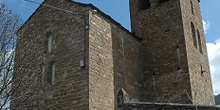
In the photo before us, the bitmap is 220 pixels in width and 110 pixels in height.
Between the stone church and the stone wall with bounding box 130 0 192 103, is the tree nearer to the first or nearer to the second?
the stone church

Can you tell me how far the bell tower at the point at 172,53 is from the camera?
16281 millimetres

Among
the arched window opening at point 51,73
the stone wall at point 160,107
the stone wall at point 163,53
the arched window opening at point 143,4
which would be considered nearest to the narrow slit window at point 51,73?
the arched window opening at point 51,73

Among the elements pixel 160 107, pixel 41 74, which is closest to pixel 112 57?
pixel 41 74

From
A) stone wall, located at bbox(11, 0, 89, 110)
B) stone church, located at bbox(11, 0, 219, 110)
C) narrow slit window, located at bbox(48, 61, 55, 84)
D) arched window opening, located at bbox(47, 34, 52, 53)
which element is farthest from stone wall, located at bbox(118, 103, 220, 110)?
arched window opening, located at bbox(47, 34, 52, 53)

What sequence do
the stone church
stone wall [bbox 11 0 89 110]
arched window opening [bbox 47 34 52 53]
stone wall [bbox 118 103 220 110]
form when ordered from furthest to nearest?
arched window opening [bbox 47 34 52 53] → the stone church → stone wall [bbox 11 0 89 110] → stone wall [bbox 118 103 220 110]

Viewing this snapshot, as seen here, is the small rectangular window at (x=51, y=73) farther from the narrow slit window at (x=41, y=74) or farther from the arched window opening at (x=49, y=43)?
the arched window opening at (x=49, y=43)

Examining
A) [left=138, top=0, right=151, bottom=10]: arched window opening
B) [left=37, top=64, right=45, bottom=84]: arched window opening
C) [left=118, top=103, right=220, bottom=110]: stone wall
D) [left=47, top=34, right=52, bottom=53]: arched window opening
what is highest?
[left=138, top=0, right=151, bottom=10]: arched window opening

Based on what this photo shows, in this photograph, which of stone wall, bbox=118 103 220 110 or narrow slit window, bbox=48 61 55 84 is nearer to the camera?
stone wall, bbox=118 103 220 110

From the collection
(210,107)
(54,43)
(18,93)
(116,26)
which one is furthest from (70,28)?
(210,107)

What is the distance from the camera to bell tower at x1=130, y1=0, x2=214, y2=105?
16.3 metres

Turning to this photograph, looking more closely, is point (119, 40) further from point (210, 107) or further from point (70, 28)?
point (210, 107)

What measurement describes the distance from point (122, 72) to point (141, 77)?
2223mm

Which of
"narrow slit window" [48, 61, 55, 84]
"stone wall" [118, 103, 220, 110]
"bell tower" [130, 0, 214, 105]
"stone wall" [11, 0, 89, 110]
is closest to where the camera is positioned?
"stone wall" [118, 103, 220, 110]

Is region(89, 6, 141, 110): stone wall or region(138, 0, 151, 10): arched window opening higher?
region(138, 0, 151, 10): arched window opening
